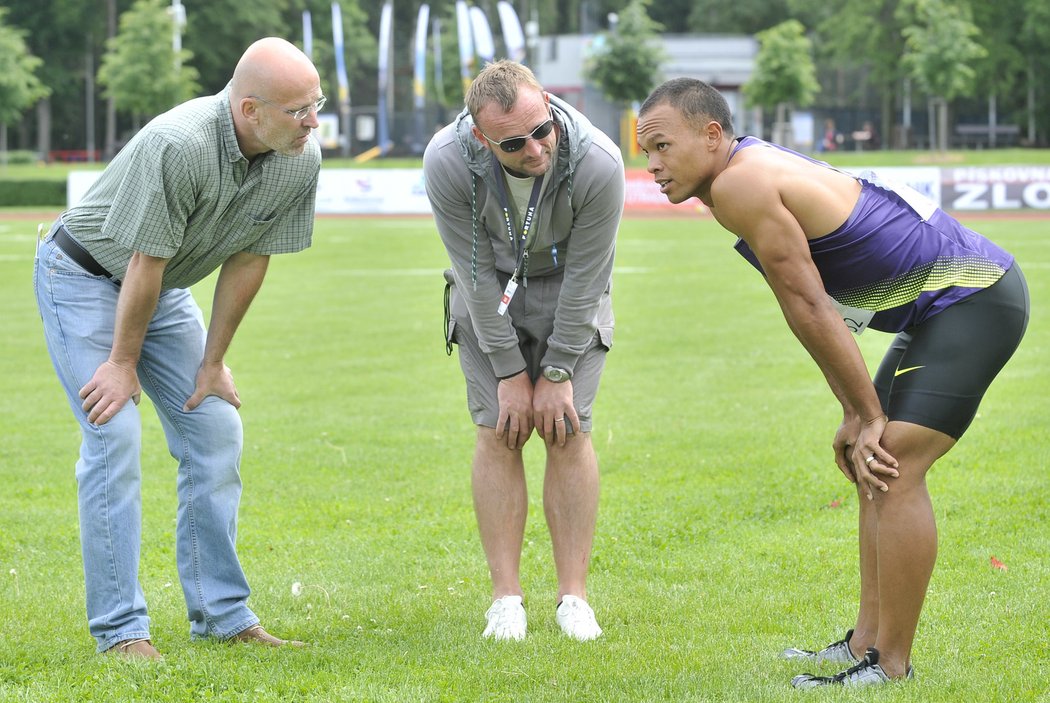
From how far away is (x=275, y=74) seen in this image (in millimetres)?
4414

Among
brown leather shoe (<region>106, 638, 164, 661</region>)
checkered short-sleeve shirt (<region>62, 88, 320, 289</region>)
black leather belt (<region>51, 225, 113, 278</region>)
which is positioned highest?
checkered short-sleeve shirt (<region>62, 88, 320, 289</region>)

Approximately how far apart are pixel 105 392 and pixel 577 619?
194cm

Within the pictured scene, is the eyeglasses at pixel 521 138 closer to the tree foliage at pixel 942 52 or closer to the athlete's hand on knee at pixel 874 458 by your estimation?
the athlete's hand on knee at pixel 874 458

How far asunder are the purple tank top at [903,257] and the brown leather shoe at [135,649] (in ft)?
8.78

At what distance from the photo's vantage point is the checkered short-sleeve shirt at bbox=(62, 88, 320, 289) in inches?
176

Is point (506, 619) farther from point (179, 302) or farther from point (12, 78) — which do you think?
point (12, 78)

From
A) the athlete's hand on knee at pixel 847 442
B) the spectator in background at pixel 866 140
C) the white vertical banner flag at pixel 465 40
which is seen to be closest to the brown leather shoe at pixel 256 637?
the athlete's hand on knee at pixel 847 442

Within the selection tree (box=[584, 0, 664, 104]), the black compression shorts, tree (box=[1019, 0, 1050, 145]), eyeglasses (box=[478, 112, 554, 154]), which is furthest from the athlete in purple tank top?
tree (box=[1019, 0, 1050, 145])

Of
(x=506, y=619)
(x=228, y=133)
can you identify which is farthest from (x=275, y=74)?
(x=506, y=619)

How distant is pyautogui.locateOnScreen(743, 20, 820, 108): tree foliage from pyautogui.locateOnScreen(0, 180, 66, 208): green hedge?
87.9 ft

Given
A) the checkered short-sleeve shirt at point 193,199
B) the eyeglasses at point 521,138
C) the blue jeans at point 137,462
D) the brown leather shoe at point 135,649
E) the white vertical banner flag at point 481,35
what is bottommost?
the brown leather shoe at point 135,649

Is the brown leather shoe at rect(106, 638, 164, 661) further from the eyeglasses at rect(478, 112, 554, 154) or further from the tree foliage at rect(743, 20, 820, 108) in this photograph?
the tree foliage at rect(743, 20, 820, 108)

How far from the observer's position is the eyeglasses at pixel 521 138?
4543 millimetres

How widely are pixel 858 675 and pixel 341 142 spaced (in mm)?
58744
